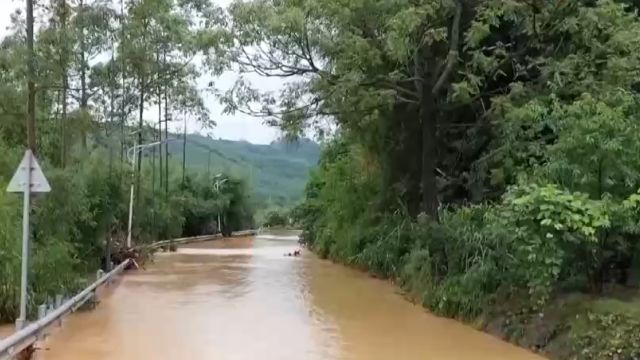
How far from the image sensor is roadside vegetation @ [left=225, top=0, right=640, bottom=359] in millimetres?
11344

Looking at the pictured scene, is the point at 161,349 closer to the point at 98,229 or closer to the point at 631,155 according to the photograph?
the point at 631,155

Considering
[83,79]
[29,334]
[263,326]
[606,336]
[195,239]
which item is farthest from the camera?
[195,239]

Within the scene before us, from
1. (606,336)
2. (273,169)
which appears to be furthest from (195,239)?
(273,169)

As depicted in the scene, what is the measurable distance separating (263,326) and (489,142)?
10542mm

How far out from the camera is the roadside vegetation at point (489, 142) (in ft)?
37.2

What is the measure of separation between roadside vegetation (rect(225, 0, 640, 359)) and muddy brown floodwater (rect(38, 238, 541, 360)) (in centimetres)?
78

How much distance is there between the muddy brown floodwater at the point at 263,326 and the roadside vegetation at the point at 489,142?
0.78m

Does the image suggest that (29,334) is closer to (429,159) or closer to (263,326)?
(263,326)

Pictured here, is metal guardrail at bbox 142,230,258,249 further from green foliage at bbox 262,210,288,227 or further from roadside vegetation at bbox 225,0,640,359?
roadside vegetation at bbox 225,0,640,359

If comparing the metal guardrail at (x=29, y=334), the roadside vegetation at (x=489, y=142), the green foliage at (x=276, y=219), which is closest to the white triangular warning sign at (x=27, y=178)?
the metal guardrail at (x=29, y=334)

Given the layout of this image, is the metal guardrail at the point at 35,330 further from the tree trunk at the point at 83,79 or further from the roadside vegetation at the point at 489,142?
the roadside vegetation at the point at 489,142

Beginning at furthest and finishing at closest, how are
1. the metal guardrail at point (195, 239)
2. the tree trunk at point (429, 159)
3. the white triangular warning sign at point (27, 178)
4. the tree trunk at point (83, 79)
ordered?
the metal guardrail at point (195, 239) → the tree trunk at point (429, 159) → the tree trunk at point (83, 79) → the white triangular warning sign at point (27, 178)

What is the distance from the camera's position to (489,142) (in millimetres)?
22359

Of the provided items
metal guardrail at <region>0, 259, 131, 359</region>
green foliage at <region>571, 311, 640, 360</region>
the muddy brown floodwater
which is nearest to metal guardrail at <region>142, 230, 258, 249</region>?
the muddy brown floodwater
